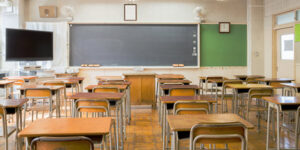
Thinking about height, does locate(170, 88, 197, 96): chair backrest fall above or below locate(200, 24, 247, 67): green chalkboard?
below

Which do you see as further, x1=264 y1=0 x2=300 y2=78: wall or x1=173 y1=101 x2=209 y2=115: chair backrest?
x1=264 y1=0 x2=300 y2=78: wall

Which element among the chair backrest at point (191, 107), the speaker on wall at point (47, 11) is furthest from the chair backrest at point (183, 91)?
the speaker on wall at point (47, 11)

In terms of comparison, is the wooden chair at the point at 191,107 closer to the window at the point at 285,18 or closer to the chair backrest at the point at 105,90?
the chair backrest at the point at 105,90

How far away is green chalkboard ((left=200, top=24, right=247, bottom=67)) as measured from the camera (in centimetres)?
812

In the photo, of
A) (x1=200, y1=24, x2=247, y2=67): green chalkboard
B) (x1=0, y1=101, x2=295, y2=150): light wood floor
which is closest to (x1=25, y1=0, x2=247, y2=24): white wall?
(x1=200, y1=24, x2=247, y2=67): green chalkboard

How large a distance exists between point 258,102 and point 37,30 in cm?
599

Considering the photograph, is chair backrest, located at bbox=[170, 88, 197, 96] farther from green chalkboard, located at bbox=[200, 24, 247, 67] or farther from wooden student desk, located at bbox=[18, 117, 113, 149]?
green chalkboard, located at bbox=[200, 24, 247, 67]

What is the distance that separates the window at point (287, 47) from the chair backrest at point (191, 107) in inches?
203

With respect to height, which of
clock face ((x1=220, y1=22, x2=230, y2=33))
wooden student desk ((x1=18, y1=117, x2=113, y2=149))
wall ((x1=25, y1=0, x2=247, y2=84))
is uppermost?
wall ((x1=25, y1=0, x2=247, y2=84))

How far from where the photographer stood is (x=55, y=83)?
5.05 m

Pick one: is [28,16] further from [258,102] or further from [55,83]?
[258,102]

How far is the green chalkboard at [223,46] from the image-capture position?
26.6ft

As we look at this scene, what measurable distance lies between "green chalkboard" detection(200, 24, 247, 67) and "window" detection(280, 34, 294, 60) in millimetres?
1183

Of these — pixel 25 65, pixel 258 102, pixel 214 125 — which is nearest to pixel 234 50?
pixel 258 102
